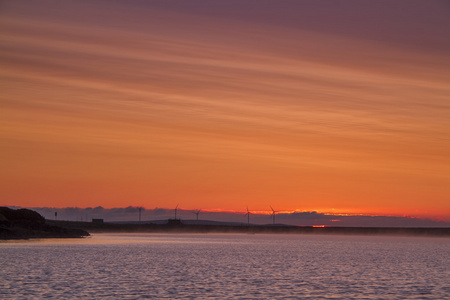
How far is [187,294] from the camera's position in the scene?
65062mm

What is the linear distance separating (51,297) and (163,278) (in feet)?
82.1

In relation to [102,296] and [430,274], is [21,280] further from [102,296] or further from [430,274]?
[430,274]

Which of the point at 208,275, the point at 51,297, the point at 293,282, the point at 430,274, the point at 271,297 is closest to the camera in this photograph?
the point at 51,297

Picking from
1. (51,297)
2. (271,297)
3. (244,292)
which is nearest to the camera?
(51,297)

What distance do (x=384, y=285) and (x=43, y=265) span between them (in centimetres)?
5308

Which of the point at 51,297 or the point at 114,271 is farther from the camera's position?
the point at 114,271

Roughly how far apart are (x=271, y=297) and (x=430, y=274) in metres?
44.7

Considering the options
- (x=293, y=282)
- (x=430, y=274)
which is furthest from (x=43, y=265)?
(x=430, y=274)

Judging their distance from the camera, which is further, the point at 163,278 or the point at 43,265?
the point at 43,265

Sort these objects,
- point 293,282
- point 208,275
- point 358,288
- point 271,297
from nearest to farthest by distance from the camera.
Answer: point 271,297, point 358,288, point 293,282, point 208,275

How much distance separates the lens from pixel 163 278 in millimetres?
83500

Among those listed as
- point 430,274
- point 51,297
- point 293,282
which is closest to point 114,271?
point 293,282

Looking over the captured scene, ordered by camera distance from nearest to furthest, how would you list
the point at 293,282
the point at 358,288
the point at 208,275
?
the point at 358,288 < the point at 293,282 < the point at 208,275

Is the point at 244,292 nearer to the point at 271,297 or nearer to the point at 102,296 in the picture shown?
the point at 271,297
